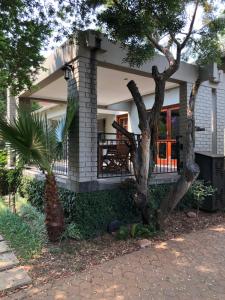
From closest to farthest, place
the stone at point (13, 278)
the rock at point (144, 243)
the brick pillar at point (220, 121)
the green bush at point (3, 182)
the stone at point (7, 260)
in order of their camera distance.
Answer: the stone at point (13, 278)
the stone at point (7, 260)
the rock at point (144, 243)
the brick pillar at point (220, 121)
the green bush at point (3, 182)

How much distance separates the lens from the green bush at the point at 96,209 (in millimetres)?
5035

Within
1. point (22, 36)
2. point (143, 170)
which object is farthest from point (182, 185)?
point (22, 36)

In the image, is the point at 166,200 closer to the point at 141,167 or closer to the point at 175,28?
the point at 141,167

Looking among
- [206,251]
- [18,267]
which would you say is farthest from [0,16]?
[206,251]

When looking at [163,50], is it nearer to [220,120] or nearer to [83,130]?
[83,130]

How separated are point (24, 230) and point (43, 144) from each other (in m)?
1.91

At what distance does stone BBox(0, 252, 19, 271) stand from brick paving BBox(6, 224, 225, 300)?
0.75 metres

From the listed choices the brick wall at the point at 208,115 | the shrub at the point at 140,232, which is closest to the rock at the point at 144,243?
the shrub at the point at 140,232

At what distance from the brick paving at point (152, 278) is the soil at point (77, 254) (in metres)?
0.18

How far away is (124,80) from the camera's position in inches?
297

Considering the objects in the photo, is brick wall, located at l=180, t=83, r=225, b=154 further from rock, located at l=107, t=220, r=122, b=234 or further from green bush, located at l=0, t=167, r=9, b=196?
green bush, located at l=0, t=167, r=9, b=196

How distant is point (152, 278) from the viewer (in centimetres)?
361

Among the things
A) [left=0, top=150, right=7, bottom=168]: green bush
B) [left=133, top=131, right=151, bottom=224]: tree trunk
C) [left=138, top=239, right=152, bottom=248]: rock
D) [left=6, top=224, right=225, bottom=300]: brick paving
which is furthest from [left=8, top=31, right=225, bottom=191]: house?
[left=6, top=224, right=225, bottom=300]: brick paving

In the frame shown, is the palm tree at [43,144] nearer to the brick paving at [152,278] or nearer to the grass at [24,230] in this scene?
the grass at [24,230]
